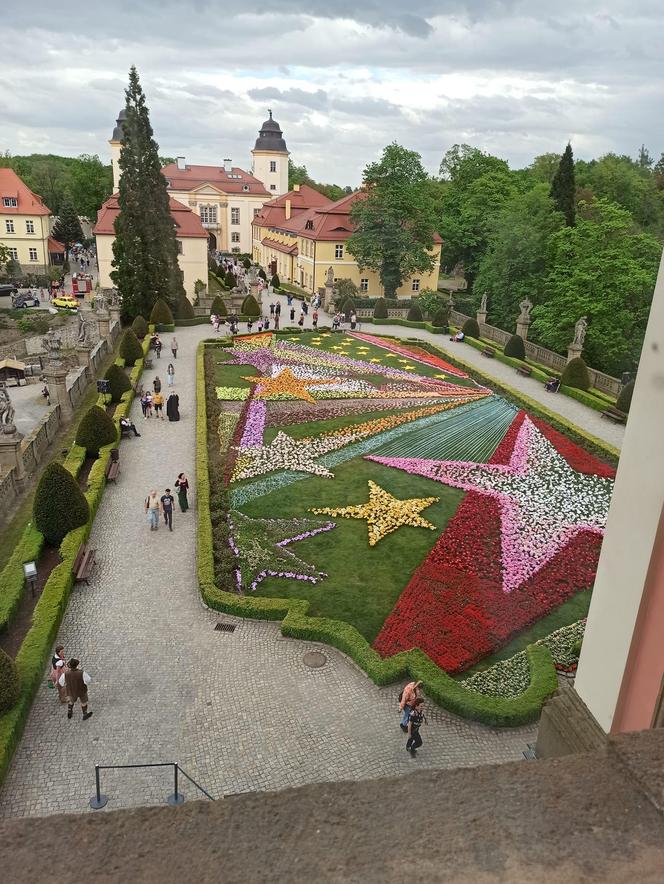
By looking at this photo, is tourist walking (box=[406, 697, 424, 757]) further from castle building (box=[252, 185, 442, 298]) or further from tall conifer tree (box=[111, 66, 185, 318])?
castle building (box=[252, 185, 442, 298])

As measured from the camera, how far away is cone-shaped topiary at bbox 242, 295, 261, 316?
147 ft

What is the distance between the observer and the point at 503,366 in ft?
117

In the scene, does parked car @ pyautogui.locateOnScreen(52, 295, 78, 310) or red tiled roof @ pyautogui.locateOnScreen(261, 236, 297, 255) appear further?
red tiled roof @ pyautogui.locateOnScreen(261, 236, 297, 255)

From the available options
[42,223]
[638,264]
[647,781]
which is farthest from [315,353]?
[42,223]

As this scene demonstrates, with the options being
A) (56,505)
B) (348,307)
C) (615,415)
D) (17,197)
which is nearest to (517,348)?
(615,415)

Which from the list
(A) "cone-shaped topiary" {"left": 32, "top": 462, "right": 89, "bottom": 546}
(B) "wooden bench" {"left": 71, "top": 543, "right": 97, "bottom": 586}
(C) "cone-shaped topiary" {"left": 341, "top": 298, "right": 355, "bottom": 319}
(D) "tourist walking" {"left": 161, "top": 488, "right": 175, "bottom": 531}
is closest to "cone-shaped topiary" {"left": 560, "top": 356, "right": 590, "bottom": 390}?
(C) "cone-shaped topiary" {"left": 341, "top": 298, "right": 355, "bottom": 319}

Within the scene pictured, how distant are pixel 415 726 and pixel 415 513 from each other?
8326mm

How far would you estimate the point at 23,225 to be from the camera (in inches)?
2473

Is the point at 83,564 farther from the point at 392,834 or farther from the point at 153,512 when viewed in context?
the point at 392,834

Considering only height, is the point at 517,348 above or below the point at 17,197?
below

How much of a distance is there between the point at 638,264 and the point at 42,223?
55.9 m

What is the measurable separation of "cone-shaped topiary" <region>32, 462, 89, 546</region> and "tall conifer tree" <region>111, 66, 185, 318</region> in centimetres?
2922

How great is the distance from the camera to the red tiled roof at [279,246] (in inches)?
2448

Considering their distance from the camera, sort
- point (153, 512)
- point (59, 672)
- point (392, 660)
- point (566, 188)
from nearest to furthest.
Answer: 1. point (59, 672)
2. point (392, 660)
3. point (153, 512)
4. point (566, 188)
